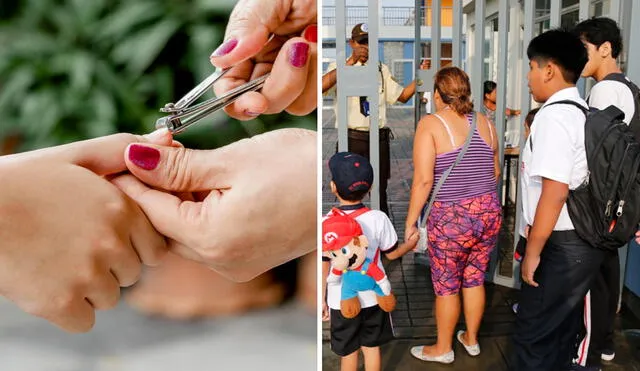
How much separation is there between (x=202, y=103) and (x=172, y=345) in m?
0.63

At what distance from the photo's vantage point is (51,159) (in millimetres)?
1518

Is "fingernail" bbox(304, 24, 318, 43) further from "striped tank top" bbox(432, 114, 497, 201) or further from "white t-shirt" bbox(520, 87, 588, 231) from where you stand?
"white t-shirt" bbox(520, 87, 588, 231)

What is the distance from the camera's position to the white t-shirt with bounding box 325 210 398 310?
1.83 meters

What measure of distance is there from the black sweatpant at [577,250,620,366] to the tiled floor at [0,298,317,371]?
946 millimetres

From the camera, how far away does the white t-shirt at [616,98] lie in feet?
6.23

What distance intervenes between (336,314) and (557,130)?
0.79 m

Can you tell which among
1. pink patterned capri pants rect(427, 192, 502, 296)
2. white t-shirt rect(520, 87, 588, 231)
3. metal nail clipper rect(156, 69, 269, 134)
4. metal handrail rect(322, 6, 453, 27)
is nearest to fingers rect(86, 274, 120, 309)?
metal nail clipper rect(156, 69, 269, 134)

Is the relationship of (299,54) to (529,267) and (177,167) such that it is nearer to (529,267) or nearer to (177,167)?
(177,167)

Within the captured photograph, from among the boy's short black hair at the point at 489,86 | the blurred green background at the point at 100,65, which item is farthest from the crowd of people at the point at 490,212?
the boy's short black hair at the point at 489,86

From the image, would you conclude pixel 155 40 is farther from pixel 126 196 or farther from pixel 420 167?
pixel 420 167

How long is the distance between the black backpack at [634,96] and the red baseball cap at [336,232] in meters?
0.87

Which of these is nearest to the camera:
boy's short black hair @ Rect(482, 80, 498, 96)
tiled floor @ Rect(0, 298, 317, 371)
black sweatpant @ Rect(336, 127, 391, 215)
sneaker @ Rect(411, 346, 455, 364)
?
tiled floor @ Rect(0, 298, 317, 371)

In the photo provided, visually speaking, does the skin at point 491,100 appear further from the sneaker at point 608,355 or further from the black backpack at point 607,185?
the sneaker at point 608,355

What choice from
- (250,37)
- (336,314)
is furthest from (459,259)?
(250,37)
